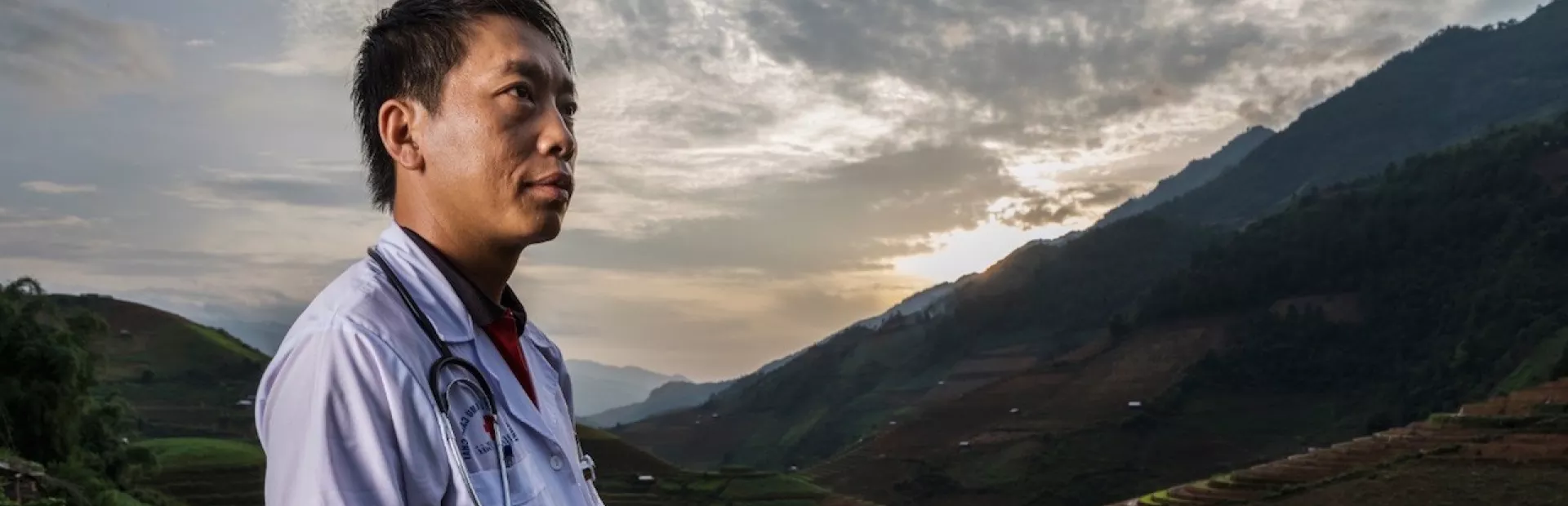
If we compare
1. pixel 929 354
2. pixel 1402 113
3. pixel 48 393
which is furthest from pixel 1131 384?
pixel 1402 113

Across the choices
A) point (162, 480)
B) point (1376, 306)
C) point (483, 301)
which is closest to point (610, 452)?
point (162, 480)

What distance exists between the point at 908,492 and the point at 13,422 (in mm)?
32875

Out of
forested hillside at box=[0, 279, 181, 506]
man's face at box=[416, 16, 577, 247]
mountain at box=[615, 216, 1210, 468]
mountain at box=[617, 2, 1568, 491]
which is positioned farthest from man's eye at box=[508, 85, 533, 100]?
mountain at box=[615, 216, 1210, 468]

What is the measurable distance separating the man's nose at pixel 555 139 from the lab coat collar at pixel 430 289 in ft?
0.67

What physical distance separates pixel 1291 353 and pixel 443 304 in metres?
52.2

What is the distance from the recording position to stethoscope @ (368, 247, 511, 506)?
122cm

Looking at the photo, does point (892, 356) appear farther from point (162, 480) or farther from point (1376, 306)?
point (162, 480)

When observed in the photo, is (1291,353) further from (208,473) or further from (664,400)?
(664,400)

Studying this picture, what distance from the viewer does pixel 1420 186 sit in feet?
182

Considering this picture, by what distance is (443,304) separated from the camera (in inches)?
54.2

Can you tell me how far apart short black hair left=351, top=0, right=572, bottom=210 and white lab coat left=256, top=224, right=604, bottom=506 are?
0.28 metres

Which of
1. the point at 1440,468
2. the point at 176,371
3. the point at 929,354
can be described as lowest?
the point at 1440,468

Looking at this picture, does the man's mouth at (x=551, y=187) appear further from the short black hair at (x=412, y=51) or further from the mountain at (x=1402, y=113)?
the mountain at (x=1402, y=113)

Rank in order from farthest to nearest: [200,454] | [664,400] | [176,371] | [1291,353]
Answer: [664,400]
[1291,353]
[176,371]
[200,454]
